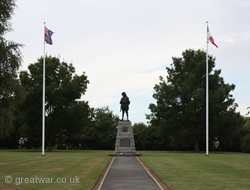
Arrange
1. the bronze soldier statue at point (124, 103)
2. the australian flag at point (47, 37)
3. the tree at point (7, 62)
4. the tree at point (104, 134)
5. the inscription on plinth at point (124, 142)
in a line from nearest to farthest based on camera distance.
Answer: the tree at point (7, 62) → the australian flag at point (47, 37) → the inscription on plinth at point (124, 142) → the bronze soldier statue at point (124, 103) → the tree at point (104, 134)

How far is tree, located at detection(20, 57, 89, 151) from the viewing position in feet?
177

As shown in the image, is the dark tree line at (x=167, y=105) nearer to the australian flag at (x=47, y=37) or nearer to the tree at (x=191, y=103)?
the tree at (x=191, y=103)

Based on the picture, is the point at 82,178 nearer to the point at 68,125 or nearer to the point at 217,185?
the point at 217,185

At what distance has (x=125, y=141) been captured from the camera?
4200cm

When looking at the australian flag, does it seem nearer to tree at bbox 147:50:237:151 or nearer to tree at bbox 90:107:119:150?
tree at bbox 147:50:237:151

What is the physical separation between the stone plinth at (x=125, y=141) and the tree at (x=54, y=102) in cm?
1313

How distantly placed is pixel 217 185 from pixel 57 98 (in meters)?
41.2

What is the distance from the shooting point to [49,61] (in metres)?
56.7

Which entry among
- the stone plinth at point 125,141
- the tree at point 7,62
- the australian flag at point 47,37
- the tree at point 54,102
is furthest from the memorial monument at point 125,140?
the tree at point 7,62

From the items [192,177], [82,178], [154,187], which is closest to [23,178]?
[82,178]

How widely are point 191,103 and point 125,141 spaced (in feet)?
50.0

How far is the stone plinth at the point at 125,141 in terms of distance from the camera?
41.5m

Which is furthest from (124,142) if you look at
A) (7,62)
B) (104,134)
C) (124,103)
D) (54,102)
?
(104,134)

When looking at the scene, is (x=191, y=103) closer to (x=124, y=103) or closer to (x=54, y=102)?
(x=124, y=103)
